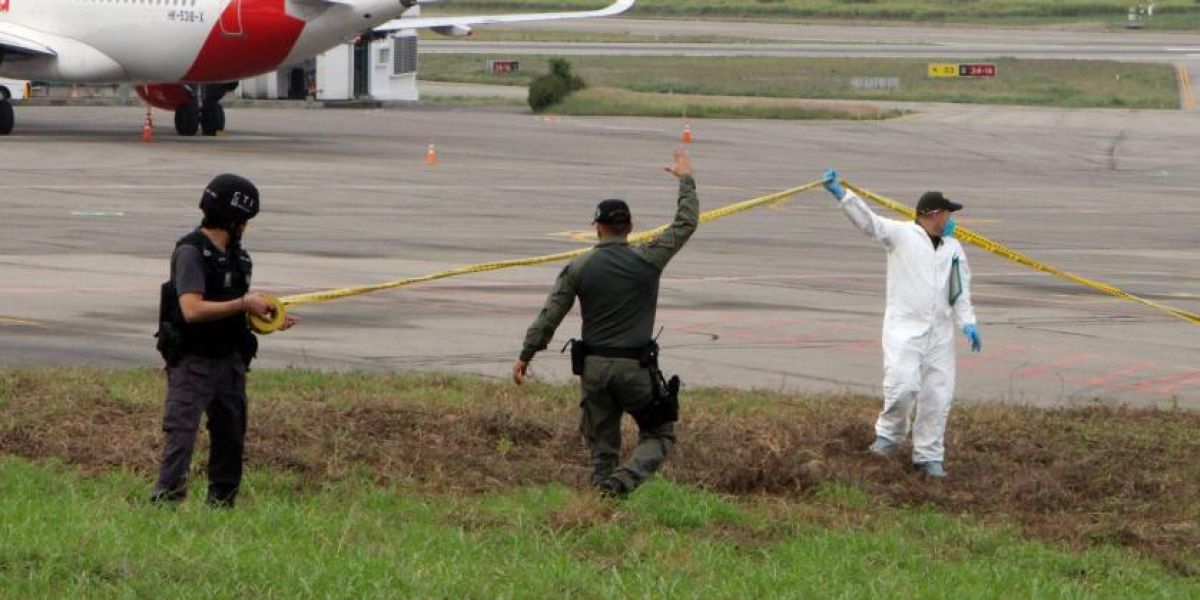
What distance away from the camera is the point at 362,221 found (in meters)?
27.6

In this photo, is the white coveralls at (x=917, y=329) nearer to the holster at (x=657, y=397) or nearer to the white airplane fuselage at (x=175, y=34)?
the holster at (x=657, y=397)

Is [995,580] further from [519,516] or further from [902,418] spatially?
[902,418]

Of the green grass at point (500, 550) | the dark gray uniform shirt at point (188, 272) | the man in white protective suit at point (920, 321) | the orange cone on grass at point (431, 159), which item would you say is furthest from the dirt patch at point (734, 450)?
the orange cone on grass at point (431, 159)

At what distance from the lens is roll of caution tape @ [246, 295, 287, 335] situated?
9109 mm

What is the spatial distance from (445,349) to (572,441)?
4.59m

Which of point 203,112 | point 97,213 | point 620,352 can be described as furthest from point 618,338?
point 203,112

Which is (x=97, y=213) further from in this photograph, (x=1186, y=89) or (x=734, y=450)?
(x=1186, y=89)

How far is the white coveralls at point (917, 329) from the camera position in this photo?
38.7 ft

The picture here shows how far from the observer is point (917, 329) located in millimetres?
11859

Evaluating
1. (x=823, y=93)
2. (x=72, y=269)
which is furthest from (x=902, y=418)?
(x=823, y=93)

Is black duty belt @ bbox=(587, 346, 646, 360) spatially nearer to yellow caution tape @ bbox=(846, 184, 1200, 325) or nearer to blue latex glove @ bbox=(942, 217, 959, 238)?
yellow caution tape @ bbox=(846, 184, 1200, 325)

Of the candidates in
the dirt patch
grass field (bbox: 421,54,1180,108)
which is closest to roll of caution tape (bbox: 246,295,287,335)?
the dirt patch

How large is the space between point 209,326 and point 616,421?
7.92ft

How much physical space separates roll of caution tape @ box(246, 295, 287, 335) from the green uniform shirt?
151 cm
